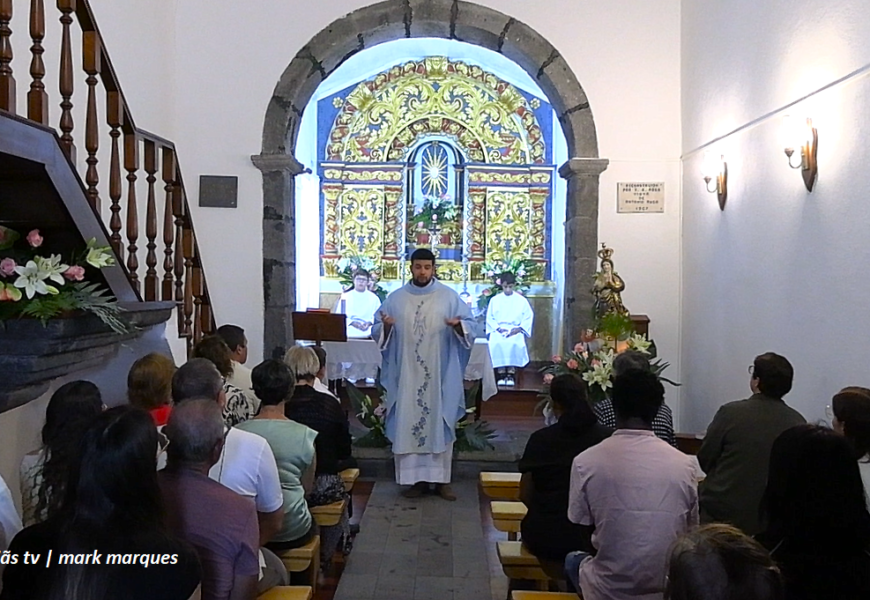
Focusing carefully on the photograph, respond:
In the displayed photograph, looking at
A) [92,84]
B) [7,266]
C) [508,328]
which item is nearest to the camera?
[7,266]

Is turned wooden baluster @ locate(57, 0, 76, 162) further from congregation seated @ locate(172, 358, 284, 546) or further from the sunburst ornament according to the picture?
the sunburst ornament

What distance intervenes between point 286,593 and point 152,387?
92 cm

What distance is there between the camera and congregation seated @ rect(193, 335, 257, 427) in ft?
11.9

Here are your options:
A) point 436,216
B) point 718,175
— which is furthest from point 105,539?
point 436,216

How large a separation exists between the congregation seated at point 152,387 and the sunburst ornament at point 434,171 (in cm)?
759

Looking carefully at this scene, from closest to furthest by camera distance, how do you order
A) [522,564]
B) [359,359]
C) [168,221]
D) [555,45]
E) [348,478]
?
[522,564]
[348,478]
[168,221]
[555,45]
[359,359]

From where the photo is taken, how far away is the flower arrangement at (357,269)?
9766 millimetres

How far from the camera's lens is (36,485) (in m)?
2.36

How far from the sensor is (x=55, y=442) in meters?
2.18

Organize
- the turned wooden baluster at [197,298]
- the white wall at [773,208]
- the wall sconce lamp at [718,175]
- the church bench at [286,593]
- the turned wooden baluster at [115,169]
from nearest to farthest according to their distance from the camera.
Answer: the church bench at [286,593] < the white wall at [773,208] < the turned wooden baluster at [115,169] < the wall sconce lamp at [718,175] < the turned wooden baluster at [197,298]

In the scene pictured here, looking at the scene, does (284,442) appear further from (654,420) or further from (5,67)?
(5,67)

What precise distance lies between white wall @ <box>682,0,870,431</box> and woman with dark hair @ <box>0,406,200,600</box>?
3.05 metres

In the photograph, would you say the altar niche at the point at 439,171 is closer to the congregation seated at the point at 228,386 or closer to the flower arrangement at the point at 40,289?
the congregation seated at the point at 228,386

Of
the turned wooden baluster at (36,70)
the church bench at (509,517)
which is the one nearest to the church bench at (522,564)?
the church bench at (509,517)
